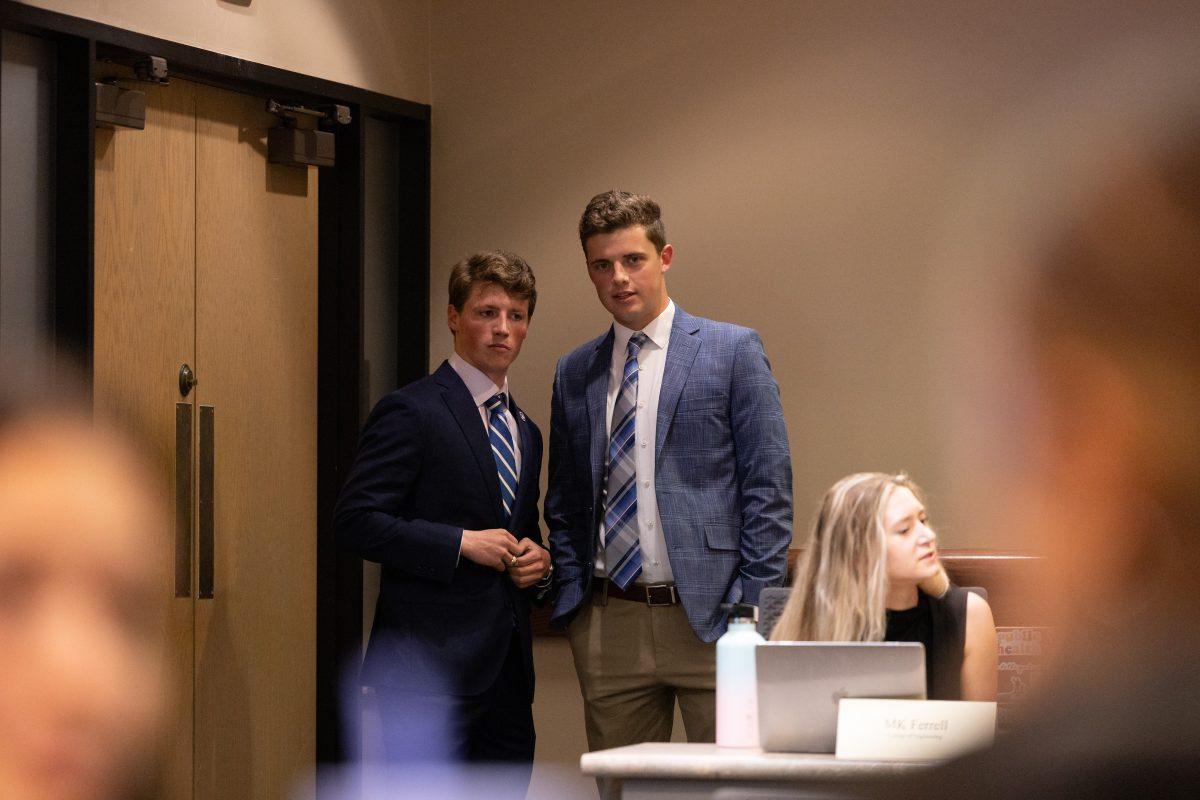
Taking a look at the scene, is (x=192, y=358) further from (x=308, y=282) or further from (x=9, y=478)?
(x=9, y=478)

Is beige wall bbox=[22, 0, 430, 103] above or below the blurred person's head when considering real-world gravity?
above

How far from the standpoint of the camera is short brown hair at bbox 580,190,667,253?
3.19 meters

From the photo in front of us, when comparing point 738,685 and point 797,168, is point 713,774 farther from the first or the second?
point 797,168

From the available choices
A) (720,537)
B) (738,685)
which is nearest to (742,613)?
(738,685)

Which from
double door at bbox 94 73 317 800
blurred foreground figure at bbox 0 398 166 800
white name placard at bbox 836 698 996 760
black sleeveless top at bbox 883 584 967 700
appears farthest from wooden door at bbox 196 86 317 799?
blurred foreground figure at bbox 0 398 166 800

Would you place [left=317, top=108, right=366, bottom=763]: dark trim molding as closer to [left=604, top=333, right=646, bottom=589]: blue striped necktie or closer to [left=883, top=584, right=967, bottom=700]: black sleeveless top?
[left=604, top=333, right=646, bottom=589]: blue striped necktie

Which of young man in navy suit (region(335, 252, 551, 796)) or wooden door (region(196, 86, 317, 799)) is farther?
wooden door (region(196, 86, 317, 799))

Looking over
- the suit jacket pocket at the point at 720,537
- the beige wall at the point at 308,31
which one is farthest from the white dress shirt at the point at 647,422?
the beige wall at the point at 308,31

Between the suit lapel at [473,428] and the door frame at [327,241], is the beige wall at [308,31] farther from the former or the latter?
the suit lapel at [473,428]

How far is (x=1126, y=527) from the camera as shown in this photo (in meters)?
0.47

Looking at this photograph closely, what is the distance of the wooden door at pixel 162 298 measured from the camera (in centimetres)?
333

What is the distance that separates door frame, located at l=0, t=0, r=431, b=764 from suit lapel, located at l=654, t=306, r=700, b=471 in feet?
3.71

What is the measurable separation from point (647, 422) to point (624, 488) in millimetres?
157

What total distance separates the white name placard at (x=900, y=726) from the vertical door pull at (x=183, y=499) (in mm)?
2029
